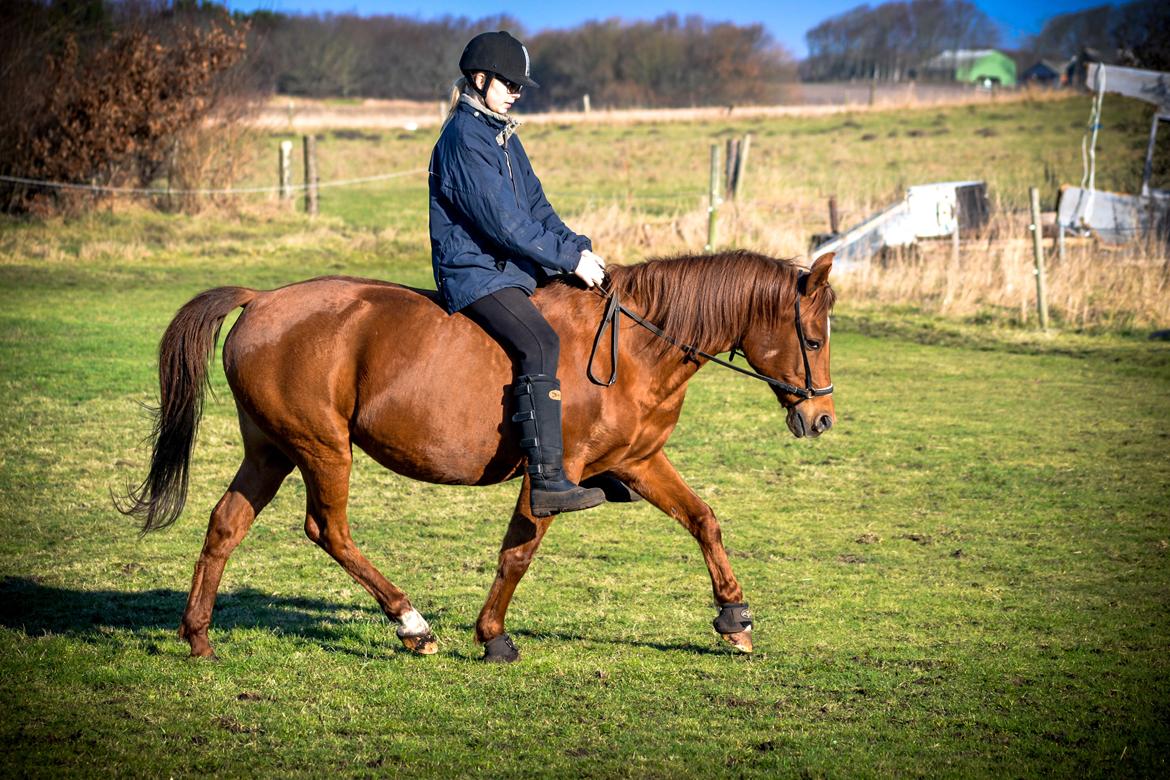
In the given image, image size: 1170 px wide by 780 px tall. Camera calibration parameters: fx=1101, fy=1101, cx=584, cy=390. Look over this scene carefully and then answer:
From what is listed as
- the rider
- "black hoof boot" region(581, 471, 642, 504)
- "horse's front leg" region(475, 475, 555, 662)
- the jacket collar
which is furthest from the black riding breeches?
"black hoof boot" region(581, 471, 642, 504)

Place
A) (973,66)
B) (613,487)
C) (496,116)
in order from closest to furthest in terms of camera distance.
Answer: (496,116) → (613,487) → (973,66)

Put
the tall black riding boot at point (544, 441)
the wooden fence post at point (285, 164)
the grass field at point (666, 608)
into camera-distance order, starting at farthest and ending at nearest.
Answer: the wooden fence post at point (285, 164) < the tall black riding boot at point (544, 441) < the grass field at point (666, 608)

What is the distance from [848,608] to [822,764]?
2.10 metres

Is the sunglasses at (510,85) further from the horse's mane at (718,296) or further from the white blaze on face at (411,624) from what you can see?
the white blaze on face at (411,624)

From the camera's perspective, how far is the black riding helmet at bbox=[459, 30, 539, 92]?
500cm

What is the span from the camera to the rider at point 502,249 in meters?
4.98

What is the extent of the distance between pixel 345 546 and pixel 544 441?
3.80 feet

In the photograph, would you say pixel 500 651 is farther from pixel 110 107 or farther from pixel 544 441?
pixel 110 107

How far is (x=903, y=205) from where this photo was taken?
1872cm

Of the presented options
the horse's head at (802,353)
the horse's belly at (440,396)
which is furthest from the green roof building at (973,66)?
the horse's belly at (440,396)

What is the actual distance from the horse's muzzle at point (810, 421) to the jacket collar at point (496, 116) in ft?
6.31

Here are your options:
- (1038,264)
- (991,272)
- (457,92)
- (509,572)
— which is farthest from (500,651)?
(991,272)

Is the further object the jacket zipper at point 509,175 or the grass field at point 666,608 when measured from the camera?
the jacket zipper at point 509,175

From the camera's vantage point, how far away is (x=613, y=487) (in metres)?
5.73
